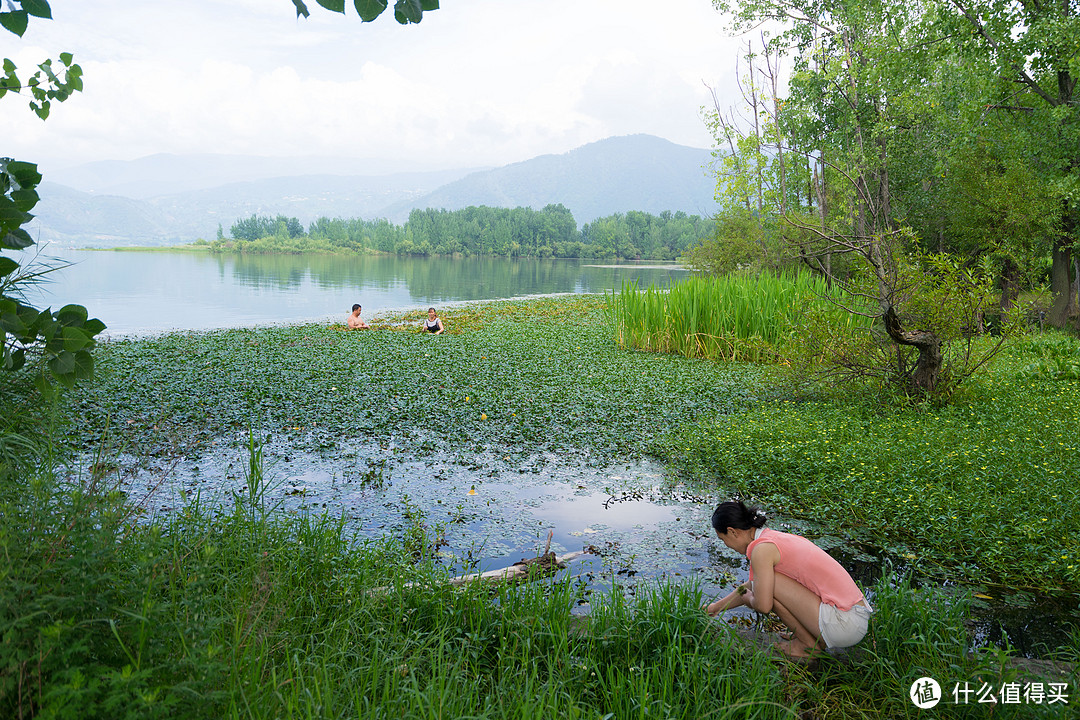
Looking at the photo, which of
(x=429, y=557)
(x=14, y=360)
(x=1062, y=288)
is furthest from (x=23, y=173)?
(x=1062, y=288)

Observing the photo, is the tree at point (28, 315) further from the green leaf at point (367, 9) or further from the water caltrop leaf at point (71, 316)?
the green leaf at point (367, 9)

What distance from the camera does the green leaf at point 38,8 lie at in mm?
2371

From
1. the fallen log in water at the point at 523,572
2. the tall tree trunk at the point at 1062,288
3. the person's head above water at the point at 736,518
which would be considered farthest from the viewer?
the tall tree trunk at the point at 1062,288

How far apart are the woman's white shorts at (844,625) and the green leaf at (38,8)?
14.4ft

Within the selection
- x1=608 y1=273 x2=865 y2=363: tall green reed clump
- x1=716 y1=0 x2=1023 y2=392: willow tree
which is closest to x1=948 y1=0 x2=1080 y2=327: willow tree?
x1=716 y1=0 x2=1023 y2=392: willow tree

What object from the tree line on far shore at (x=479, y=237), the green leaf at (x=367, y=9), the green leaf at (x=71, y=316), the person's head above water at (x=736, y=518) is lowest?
the person's head above water at (x=736, y=518)

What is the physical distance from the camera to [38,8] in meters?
2.39

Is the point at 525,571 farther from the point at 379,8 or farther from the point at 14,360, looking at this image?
the point at 379,8

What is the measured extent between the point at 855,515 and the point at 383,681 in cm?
417

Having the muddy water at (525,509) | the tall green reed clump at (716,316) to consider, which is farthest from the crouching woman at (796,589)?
the tall green reed clump at (716,316)

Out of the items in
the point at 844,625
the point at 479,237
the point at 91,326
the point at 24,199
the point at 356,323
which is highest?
the point at 479,237

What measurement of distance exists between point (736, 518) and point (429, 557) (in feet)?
6.18

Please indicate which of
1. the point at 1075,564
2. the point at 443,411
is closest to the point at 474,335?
the point at 443,411

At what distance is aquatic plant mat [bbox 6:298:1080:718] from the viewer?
2314 millimetres
